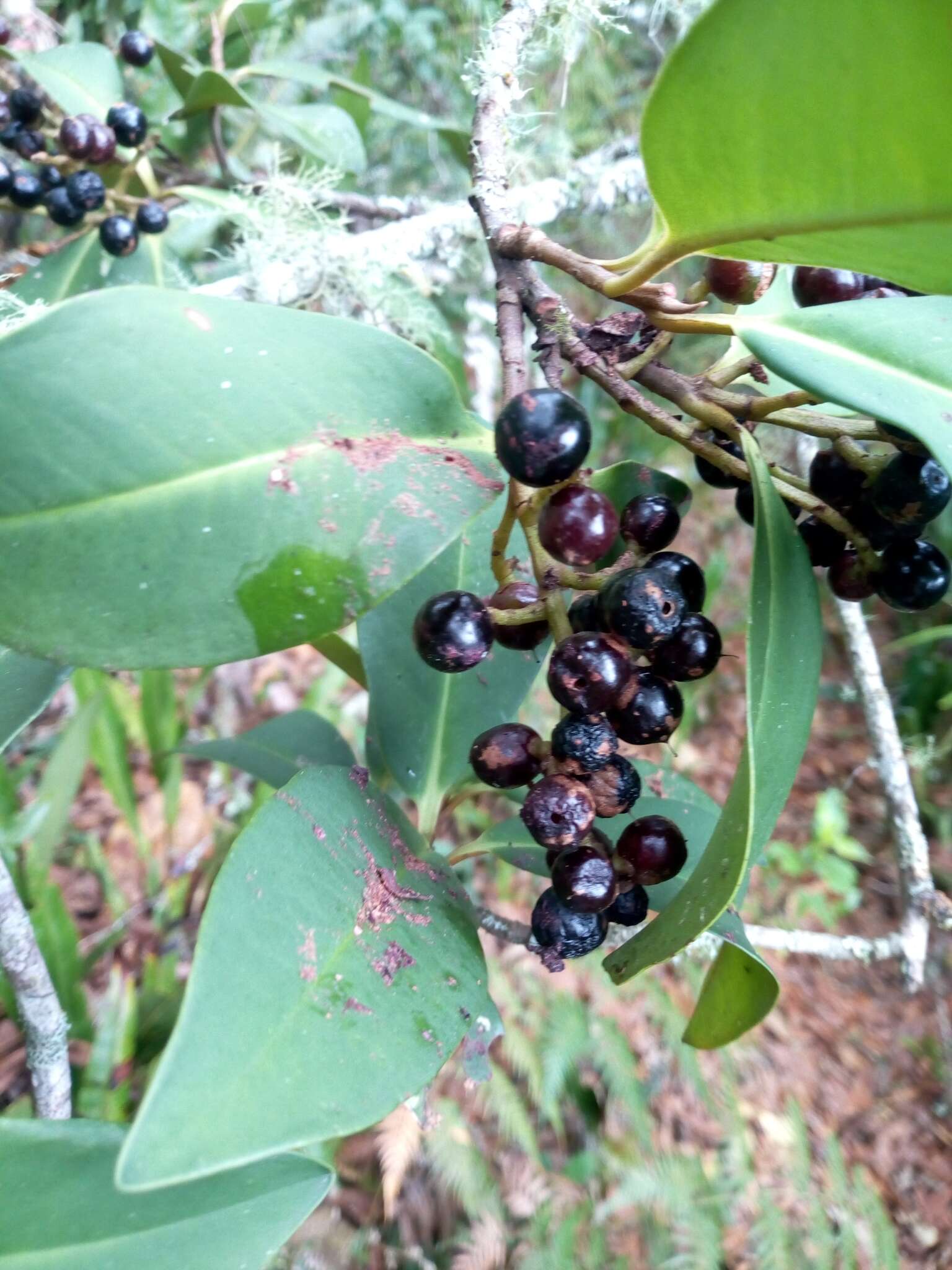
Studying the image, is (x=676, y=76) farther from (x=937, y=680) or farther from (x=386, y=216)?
(x=937, y=680)

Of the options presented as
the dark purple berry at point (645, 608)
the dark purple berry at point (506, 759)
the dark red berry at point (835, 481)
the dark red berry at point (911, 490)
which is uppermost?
the dark red berry at point (911, 490)

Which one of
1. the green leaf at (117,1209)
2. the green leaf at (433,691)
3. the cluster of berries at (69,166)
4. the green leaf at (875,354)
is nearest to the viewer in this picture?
the green leaf at (875,354)

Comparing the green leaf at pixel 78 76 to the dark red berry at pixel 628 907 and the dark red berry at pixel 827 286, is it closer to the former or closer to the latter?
the dark red berry at pixel 827 286

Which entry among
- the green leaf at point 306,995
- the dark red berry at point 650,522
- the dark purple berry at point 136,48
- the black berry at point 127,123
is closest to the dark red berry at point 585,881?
the green leaf at point 306,995

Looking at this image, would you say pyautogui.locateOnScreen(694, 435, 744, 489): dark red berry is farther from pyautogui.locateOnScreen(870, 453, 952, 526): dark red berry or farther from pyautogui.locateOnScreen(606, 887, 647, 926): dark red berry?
pyautogui.locateOnScreen(606, 887, 647, 926): dark red berry

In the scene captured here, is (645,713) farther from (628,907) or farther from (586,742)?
(628,907)

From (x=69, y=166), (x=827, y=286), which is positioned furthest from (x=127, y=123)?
(x=827, y=286)

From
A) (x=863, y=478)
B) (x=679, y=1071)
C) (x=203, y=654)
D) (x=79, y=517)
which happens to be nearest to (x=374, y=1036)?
(x=203, y=654)
